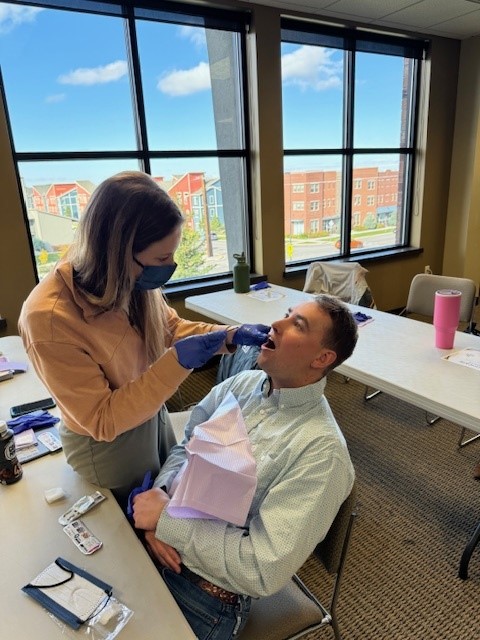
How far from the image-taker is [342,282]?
131 inches

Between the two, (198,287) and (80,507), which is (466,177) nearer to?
(198,287)

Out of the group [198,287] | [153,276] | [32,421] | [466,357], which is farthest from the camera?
[198,287]

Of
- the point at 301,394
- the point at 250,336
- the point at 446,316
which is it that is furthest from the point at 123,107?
the point at 301,394

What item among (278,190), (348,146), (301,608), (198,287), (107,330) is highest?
(348,146)

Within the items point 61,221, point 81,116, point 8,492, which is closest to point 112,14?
point 81,116

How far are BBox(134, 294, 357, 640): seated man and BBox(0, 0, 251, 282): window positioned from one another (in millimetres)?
2111

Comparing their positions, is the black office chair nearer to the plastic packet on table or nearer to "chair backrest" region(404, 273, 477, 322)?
the plastic packet on table

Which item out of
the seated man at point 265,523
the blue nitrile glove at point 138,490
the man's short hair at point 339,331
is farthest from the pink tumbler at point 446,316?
the blue nitrile glove at point 138,490

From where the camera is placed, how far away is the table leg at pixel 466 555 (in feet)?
5.69

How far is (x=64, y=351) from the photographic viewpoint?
100cm

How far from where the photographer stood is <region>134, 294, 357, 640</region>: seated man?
3.07 ft

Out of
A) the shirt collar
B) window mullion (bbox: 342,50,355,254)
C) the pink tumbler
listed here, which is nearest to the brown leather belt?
the shirt collar

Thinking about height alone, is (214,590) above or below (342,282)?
below

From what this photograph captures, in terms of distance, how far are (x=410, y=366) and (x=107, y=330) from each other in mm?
1281
